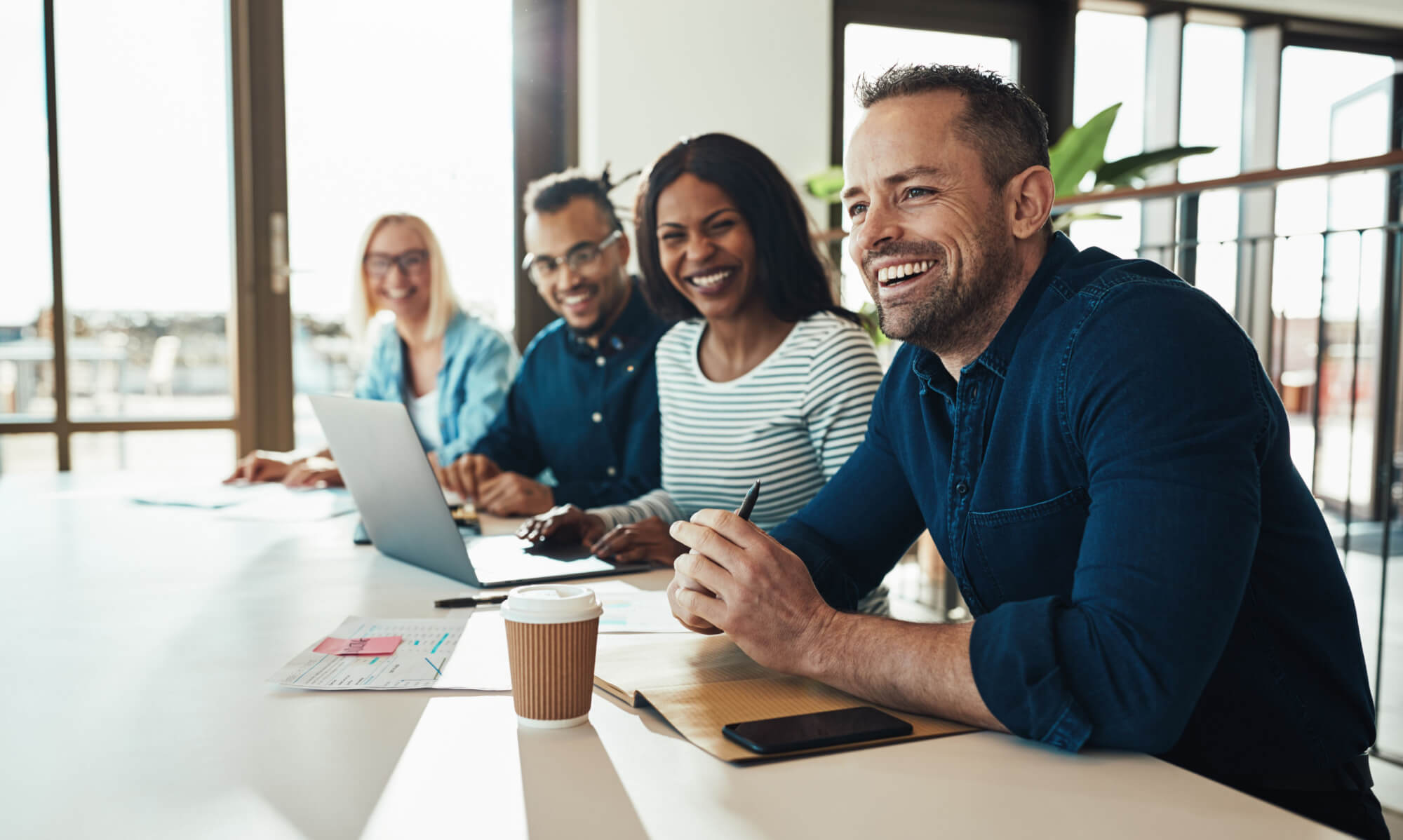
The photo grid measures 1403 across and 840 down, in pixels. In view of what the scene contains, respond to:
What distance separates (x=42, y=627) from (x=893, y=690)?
2.85 feet

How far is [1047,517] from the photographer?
0.91 metres

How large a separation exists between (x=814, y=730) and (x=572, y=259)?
5.26 ft

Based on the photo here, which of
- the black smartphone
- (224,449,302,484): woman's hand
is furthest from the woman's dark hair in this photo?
(224,449,302,484): woman's hand

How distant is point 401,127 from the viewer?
3.66m

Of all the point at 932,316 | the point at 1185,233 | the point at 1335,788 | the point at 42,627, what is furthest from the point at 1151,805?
the point at 1185,233

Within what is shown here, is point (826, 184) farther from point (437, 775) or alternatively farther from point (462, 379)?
point (437, 775)

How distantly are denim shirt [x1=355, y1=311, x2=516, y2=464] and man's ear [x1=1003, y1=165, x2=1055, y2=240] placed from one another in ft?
5.19

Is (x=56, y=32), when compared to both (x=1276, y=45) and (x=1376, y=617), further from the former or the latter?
(x=1276, y=45)

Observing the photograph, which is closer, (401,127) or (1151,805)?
(1151,805)

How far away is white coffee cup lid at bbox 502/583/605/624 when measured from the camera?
0.73 m

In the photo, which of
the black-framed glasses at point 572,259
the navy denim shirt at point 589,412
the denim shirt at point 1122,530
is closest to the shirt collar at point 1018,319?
the denim shirt at point 1122,530

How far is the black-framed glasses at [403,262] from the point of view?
283 centimetres

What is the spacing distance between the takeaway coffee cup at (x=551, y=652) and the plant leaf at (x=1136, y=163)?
3041mm

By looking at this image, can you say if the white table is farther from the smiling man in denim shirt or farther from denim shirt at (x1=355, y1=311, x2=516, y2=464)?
denim shirt at (x1=355, y1=311, x2=516, y2=464)
